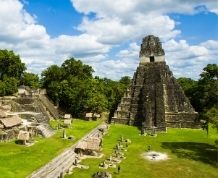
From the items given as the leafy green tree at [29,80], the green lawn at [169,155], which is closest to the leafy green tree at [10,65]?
the leafy green tree at [29,80]

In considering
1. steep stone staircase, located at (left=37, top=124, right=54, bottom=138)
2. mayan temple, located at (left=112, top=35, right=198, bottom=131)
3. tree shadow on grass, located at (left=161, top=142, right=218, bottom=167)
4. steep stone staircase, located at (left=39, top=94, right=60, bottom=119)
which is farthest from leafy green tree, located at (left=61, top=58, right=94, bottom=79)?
tree shadow on grass, located at (left=161, top=142, right=218, bottom=167)

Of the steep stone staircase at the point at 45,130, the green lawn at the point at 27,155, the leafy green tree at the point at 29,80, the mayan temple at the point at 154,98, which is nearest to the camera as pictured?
the green lawn at the point at 27,155

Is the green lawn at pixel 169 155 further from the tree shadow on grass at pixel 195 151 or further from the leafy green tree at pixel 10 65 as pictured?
the leafy green tree at pixel 10 65

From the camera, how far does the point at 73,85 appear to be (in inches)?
2995

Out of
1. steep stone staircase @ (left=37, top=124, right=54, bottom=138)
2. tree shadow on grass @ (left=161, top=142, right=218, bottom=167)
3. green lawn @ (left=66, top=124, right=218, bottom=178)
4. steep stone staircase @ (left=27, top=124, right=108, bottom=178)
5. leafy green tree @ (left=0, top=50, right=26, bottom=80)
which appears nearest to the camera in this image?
steep stone staircase @ (left=27, top=124, right=108, bottom=178)

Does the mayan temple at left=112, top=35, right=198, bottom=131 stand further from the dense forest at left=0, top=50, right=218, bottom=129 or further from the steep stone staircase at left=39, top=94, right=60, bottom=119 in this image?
the steep stone staircase at left=39, top=94, right=60, bottom=119

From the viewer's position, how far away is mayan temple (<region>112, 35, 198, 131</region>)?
2345 inches

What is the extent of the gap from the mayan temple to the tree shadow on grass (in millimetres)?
9934

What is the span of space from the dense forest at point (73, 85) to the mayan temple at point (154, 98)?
690 centimetres

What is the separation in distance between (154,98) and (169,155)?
72.3 ft

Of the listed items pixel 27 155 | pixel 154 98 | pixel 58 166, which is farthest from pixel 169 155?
pixel 154 98

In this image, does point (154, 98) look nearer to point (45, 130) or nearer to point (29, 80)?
point (45, 130)

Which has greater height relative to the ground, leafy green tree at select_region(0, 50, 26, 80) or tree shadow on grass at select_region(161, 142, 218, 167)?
leafy green tree at select_region(0, 50, 26, 80)

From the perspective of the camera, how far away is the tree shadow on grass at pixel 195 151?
1528 inches
